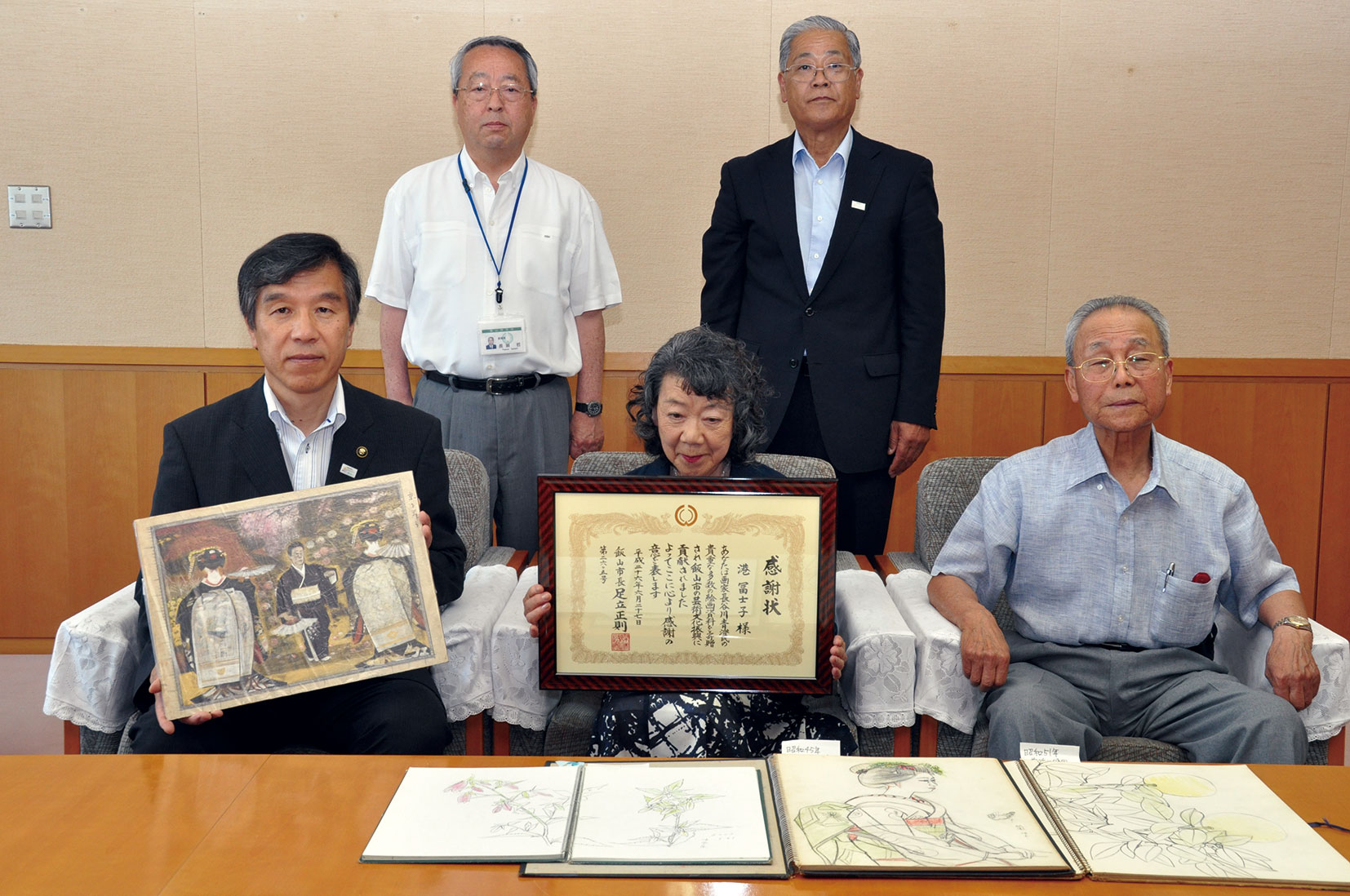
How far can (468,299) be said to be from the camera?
3.11m

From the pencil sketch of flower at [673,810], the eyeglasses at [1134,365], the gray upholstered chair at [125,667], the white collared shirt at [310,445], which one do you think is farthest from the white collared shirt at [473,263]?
the pencil sketch of flower at [673,810]

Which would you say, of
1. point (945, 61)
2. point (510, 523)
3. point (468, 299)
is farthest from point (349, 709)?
point (945, 61)

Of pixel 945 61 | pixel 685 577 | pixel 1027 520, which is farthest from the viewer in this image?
pixel 945 61

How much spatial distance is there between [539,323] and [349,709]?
4.98 ft

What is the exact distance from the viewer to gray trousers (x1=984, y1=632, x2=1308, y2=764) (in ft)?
6.37

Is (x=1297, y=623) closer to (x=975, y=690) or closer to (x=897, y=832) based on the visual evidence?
(x=975, y=690)

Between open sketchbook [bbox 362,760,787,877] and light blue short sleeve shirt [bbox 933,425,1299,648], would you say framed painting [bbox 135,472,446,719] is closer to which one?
open sketchbook [bbox 362,760,787,877]

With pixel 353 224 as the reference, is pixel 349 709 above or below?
below

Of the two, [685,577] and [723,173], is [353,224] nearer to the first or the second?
[723,173]

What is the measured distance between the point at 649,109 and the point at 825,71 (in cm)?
126

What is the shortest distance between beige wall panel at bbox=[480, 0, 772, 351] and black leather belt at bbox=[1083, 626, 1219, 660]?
94.1 inches

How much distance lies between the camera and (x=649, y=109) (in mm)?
4008

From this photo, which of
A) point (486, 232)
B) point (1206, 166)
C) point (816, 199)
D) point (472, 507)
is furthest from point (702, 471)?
point (1206, 166)

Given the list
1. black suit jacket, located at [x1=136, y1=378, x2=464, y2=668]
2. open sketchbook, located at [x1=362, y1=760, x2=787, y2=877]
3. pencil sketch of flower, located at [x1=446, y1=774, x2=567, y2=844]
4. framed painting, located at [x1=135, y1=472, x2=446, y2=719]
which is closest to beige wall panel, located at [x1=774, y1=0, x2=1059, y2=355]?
black suit jacket, located at [x1=136, y1=378, x2=464, y2=668]
